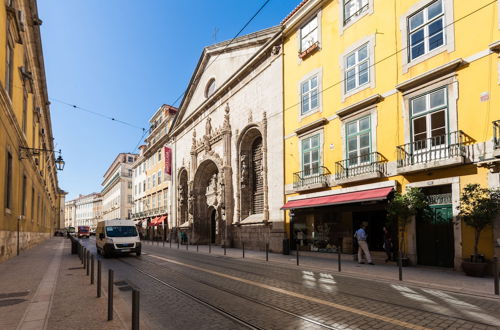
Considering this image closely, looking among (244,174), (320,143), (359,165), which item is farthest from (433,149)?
(244,174)

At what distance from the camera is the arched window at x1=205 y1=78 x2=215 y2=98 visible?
112 ft

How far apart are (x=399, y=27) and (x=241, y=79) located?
568 inches

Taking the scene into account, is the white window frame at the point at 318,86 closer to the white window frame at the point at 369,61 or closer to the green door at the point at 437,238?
the white window frame at the point at 369,61

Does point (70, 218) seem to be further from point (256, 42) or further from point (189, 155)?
point (256, 42)

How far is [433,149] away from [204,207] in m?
24.6

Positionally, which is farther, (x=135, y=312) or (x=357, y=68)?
(x=357, y=68)

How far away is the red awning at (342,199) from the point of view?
14.5 m

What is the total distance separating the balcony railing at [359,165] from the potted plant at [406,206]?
6.28 feet

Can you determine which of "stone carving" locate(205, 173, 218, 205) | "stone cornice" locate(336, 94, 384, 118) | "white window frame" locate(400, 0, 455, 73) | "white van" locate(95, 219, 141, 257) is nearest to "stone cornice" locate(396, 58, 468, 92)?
"white window frame" locate(400, 0, 455, 73)

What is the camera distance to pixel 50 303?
7328 millimetres

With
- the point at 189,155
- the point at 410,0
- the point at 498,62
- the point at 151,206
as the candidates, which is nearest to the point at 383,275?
the point at 498,62

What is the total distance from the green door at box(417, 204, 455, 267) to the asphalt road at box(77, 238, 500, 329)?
4096 millimetres

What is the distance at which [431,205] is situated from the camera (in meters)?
13.5

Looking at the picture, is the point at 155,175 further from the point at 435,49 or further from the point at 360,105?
the point at 435,49
